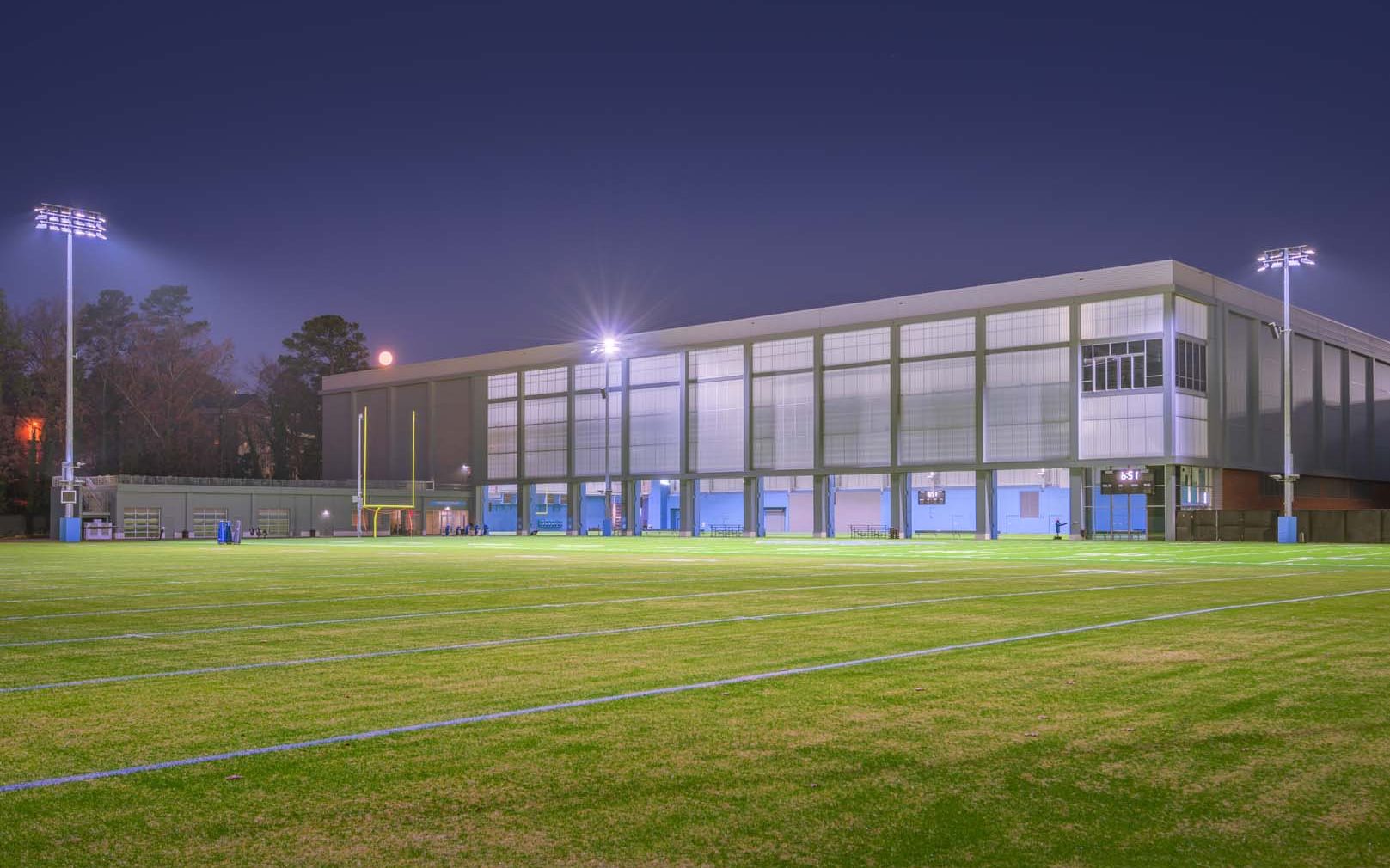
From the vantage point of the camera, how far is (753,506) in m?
85.6

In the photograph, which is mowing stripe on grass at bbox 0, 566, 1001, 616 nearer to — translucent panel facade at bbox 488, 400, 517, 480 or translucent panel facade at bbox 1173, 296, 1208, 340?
translucent panel facade at bbox 1173, 296, 1208, 340

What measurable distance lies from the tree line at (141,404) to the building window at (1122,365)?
3166 inches

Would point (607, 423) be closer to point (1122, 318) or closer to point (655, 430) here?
point (655, 430)

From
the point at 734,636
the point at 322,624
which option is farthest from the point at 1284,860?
the point at 322,624

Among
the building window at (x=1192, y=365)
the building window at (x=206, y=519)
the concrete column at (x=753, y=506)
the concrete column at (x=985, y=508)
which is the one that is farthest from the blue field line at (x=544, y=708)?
the building window at (x=206, y=519)

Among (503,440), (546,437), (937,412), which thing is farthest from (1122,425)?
(503,440)

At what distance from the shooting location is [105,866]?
4.20 m

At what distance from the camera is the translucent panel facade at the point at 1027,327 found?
232ft

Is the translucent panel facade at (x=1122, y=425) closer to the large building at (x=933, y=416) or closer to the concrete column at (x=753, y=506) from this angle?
the large building at (x=933, y=416)

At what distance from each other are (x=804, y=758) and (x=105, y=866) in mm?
3171

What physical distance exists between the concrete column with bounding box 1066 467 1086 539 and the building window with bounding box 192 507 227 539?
61750mm

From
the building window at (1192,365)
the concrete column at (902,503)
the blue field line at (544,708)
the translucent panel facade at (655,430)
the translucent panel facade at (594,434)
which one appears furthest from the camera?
the translucent panel facade at (594,434)

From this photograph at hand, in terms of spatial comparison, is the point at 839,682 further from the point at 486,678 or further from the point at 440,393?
the point at 440,393

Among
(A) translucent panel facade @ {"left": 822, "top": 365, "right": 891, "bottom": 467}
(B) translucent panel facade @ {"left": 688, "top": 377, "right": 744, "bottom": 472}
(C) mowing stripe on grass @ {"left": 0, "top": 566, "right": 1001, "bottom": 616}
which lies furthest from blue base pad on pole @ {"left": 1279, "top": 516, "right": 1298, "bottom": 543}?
(B) translucent panel facade @ {"left": 688, "top": 377, "right": 744, "bottom": 472}
